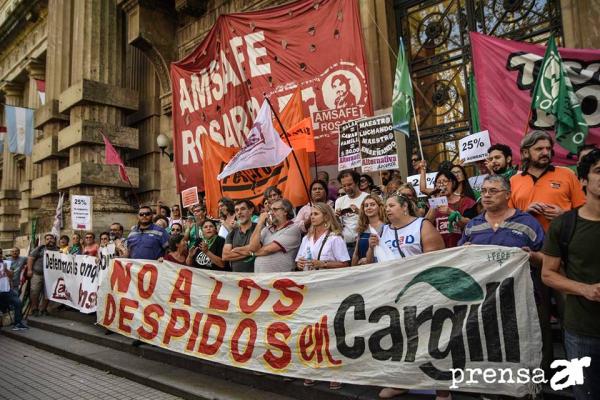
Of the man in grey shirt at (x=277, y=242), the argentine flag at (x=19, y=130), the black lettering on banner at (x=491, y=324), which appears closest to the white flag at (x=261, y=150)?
the man in grey shirt at (x=277, y=242)

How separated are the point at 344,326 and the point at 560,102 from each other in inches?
122

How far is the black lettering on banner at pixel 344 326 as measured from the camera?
130 inches

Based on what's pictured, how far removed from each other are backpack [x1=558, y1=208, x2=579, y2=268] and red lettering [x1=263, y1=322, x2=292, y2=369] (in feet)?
7.64

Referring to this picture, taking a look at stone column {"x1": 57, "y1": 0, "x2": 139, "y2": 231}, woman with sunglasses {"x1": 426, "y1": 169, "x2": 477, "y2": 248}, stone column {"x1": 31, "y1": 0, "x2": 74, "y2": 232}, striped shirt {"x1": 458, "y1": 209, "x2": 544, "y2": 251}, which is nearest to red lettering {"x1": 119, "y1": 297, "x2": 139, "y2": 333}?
woman with sunglasses {"x1": 426, "y1": 169, "x2": 477, "y2": 248}

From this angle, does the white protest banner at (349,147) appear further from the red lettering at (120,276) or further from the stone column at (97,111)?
the stone column at (97,111)

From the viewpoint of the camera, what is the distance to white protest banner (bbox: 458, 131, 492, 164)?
5066 millimetres

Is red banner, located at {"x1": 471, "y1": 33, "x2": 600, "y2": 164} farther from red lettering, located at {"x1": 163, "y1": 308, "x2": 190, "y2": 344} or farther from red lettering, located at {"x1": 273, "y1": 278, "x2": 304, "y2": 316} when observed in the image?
red lettering, located at {"x1": 163, "y1": 308, "x2": 190, "y2": 344}

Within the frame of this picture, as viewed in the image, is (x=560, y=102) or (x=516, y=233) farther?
(x=560, y=102)

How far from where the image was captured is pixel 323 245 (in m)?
4.02

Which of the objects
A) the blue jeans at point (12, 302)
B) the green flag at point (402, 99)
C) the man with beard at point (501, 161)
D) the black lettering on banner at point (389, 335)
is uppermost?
the green flag at point (402, 99)

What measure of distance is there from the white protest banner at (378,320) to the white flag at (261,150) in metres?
1.73

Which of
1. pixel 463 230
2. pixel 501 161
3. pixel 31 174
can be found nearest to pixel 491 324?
pixel 463 230

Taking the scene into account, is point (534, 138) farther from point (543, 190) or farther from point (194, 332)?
point (194, 332)

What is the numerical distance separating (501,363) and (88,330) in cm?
656
